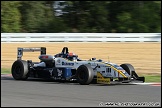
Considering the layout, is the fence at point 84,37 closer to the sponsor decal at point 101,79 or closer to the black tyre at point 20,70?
the black tyre at point 20,70

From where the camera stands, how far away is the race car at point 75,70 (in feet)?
42.8

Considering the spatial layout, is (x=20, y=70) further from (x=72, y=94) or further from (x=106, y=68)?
(x=72, y=94)

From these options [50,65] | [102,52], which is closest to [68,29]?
[102,52]

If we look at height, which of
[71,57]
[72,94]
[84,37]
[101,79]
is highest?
[84,37]

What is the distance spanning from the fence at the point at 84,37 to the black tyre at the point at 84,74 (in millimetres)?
7125

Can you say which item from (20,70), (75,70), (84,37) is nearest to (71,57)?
(75,70)

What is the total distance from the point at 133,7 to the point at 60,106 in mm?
20614

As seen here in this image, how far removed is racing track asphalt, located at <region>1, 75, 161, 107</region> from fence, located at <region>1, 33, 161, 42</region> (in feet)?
22.2

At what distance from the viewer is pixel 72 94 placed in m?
10.8

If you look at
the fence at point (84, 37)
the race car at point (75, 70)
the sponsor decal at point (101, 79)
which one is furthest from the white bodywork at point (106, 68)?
the fence at point (84, 37)

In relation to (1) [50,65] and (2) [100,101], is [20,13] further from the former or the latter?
(2) [100,101]

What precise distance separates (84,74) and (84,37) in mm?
7959

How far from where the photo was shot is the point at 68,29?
1168 inches

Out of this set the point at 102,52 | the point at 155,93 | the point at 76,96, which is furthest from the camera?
the point at 102,52
